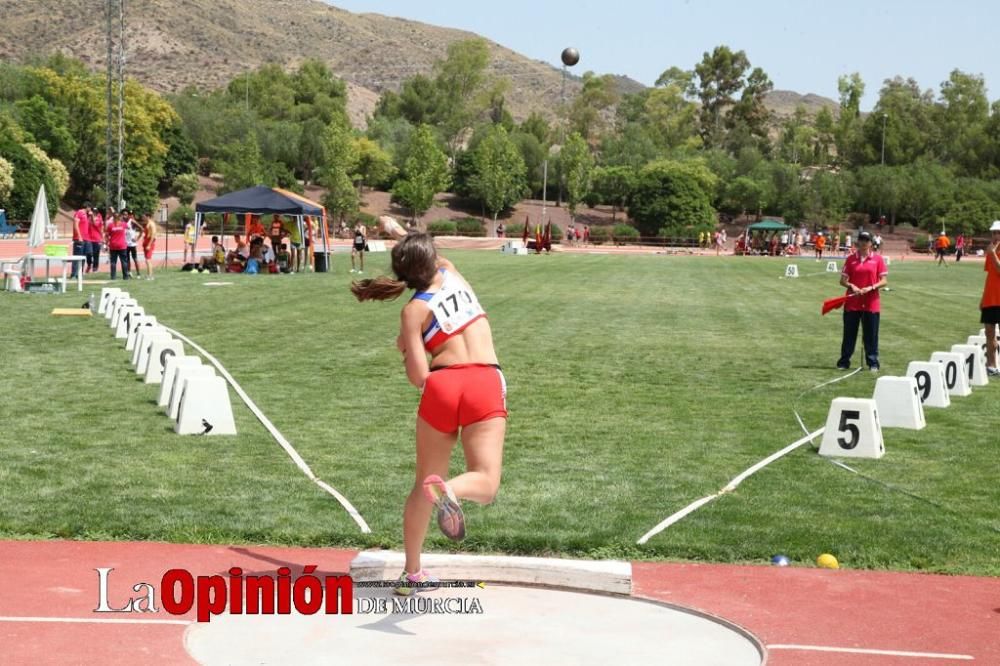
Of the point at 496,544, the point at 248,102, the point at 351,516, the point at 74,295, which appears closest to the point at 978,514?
the point at 496,544

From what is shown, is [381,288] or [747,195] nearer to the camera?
[381,288]

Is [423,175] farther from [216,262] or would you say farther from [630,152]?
[216,262]

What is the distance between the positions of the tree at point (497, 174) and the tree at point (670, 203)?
1081cm

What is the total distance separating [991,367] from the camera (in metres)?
18.7

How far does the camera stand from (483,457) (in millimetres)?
6820

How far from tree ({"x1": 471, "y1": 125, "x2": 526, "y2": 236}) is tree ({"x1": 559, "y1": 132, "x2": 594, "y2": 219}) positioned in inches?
185

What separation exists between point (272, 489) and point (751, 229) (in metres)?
76.6

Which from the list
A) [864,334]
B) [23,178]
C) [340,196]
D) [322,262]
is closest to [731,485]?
[864,334]

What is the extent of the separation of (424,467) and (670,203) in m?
110

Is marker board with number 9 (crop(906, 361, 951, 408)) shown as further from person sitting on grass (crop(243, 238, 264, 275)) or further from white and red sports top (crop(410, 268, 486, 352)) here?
person sitting on grass (crop(243, 238, 264, 275))

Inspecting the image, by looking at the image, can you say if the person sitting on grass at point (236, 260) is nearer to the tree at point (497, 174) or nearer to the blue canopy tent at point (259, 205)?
the blue canopy tent at point (259, 205)

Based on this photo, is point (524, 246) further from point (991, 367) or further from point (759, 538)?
point (759, 538)

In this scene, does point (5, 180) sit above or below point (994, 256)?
above

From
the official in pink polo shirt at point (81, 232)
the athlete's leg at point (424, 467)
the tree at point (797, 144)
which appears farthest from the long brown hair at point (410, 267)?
the tree at point (797, 144)
